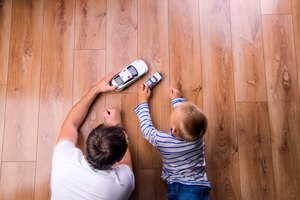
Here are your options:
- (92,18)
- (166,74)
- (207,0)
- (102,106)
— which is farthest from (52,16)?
(207,0)

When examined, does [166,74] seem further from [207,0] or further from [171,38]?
[207,0]

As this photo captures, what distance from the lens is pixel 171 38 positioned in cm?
117

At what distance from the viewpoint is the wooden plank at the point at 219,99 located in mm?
1085

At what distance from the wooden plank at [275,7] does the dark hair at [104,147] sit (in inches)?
36.0

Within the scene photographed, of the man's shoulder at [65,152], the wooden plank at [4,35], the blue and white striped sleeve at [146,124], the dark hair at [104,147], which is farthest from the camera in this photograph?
the wooden plank at [4,35]

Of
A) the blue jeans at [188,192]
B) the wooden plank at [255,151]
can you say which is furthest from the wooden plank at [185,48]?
the blue jeans at [188,192]

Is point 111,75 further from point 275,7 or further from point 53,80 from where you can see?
point 275,7

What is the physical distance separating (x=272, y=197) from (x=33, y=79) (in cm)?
113

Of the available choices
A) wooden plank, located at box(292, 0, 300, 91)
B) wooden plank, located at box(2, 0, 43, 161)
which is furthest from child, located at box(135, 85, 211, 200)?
wooden plank, located at box(292, 0, 300, 91)

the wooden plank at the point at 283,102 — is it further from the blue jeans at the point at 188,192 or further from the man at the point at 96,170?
the man at the point at 96,170

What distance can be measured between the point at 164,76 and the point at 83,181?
1.85 feet

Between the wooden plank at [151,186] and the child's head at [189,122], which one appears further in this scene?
the wooden plank at [151,186]

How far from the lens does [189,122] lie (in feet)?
2.73

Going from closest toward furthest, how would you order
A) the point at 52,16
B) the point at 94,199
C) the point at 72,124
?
the point at 94,199 < the point at 72,124 < the point at 52,16
